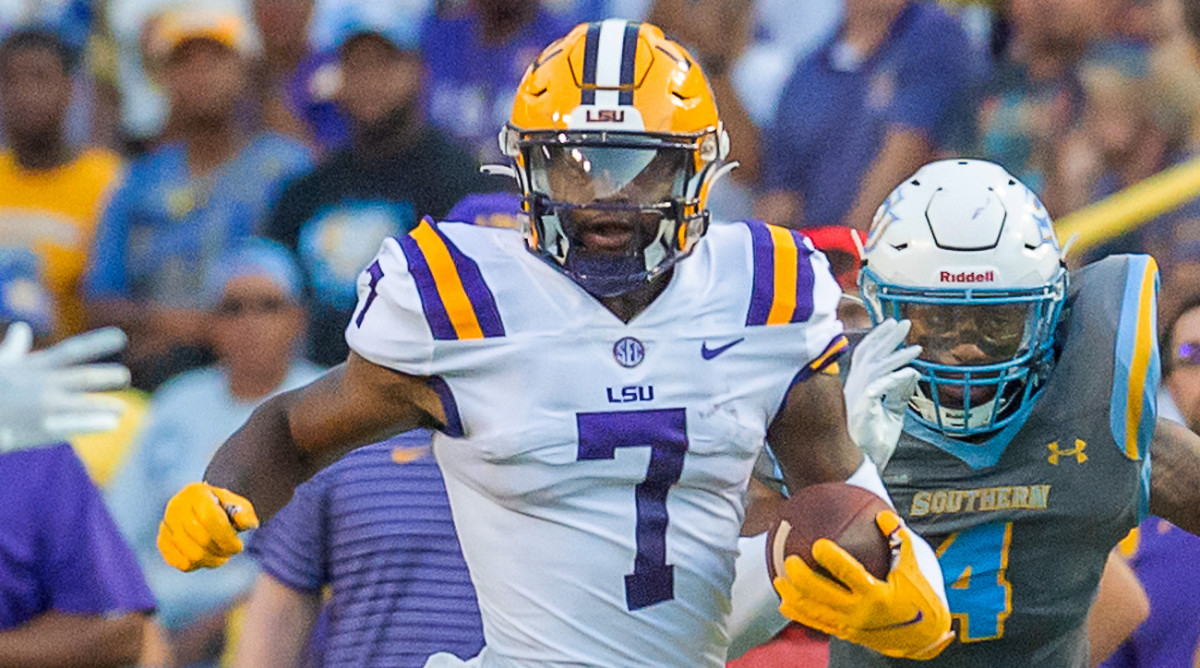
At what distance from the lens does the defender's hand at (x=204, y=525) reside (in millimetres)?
3467

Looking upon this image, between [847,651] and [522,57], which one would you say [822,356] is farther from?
[522,57]

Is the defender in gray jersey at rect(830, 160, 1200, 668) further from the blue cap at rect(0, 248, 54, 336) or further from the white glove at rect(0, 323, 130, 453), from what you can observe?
the blue cap at rect(0, 248, 54, 336)

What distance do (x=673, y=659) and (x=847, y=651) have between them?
66 centimetres

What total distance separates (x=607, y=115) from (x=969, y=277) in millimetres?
823

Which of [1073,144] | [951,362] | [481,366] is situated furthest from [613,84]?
[1073,144]

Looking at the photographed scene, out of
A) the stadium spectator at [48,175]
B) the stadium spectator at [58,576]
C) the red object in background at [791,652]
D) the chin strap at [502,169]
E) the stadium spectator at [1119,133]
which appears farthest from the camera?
the stadium spectator at [48,175]

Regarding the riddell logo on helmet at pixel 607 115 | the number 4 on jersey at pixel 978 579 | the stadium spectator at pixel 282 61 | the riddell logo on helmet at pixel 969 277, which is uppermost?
the riddell logo on helmet at pixel 607 115

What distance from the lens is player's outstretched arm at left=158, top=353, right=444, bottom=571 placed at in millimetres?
3486

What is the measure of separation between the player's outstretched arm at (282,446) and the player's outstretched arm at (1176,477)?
52.6 inches

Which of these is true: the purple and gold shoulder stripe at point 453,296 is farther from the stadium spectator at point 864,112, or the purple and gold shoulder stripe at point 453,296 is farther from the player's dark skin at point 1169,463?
the stadium spectator at point 864,112

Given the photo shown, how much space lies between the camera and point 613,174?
11.6 feet

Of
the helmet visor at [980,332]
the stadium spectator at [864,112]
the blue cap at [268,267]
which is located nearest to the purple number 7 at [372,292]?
the helmet visor at [980,332]

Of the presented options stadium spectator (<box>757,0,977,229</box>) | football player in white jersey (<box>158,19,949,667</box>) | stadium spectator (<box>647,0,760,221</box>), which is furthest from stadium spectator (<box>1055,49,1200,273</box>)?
football player in white jersey (<box>158,19,949,667</box>)

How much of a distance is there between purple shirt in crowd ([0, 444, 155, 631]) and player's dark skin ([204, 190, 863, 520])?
3.90ft
